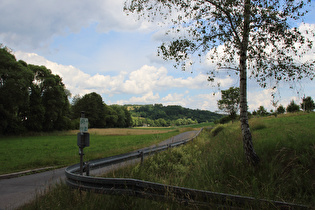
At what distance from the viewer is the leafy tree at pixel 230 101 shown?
3691cm

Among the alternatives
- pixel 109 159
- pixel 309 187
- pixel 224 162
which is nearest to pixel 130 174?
pixel 109 159

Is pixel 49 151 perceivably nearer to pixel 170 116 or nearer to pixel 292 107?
pixel 292 107

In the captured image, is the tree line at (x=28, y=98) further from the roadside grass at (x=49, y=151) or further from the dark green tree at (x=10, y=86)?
the roadside grass at (x=49, y=151)

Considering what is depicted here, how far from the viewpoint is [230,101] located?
3772cm

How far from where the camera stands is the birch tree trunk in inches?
280

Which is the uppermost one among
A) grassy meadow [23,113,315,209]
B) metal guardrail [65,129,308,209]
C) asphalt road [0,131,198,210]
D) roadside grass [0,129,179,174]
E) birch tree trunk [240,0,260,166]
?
birch tree trunk [240,0,260,166]

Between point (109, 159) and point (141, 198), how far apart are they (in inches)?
127

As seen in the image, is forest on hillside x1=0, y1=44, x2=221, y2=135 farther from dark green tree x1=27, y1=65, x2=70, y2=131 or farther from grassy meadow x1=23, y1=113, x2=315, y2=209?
grassy meadow x1=23, y1=113, x2=315, y2=209

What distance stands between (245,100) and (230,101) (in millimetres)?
31823

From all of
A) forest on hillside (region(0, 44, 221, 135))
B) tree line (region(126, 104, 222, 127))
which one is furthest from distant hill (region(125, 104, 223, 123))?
forest on hillside (region(0, 44, 221, 135))

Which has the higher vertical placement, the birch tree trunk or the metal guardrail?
the birch tree trunk

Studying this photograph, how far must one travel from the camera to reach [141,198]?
384cm

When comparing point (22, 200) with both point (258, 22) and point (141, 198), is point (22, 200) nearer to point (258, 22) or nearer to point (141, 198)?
point (141, 198)

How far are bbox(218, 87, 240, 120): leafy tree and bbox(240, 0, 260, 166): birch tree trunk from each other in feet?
98.0
